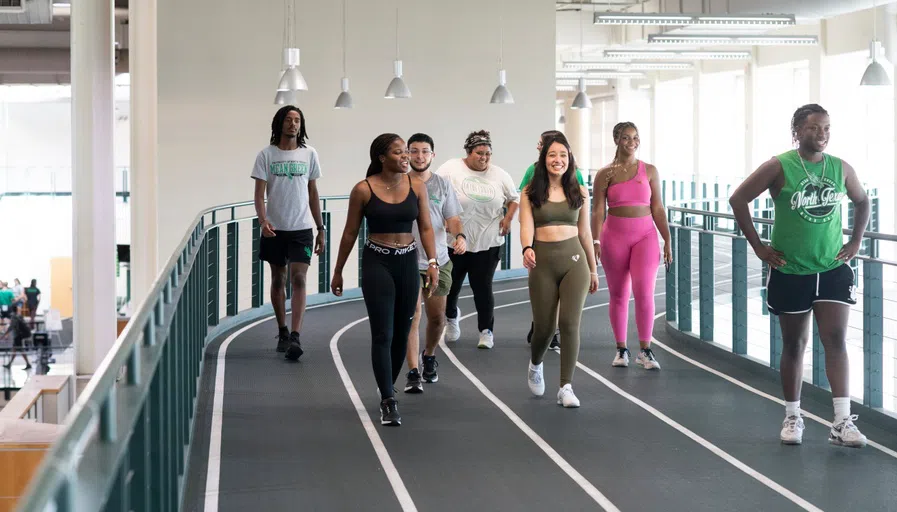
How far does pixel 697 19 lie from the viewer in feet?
48.1

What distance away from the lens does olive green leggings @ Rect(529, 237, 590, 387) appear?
640cm

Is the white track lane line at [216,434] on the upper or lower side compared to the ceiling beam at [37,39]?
lower

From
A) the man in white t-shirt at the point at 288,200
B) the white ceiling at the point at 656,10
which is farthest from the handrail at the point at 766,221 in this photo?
the white ceiling at the point at 656,10

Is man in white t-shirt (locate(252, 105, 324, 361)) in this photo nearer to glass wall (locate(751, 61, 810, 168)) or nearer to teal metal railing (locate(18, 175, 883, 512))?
teal metal railing (locate(18, 175, 883, 512))

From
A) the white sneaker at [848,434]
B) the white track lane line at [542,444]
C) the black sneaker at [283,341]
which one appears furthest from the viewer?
the black sneaker at [283,341]

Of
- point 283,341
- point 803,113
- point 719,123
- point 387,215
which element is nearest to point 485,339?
point 283,341

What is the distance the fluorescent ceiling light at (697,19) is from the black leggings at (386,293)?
9401 millimetres

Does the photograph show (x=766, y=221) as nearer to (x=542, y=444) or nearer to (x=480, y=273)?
(x=480, y=273)

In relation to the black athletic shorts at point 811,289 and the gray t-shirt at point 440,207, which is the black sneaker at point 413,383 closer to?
the gray t-shirt at point 440,207

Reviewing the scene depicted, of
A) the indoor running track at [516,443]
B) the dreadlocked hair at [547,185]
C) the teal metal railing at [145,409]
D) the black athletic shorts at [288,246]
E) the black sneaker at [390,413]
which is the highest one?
the dreadlocked hair at [547,185]

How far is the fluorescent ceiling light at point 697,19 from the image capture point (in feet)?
47.8

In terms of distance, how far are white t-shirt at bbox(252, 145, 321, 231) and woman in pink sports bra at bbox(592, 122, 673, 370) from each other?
201cm

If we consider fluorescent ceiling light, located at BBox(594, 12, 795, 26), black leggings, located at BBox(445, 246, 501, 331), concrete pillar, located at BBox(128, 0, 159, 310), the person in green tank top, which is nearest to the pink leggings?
black leggings, located at BBox(445, 246, 501, 331)

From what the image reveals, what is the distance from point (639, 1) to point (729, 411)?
1682cm
